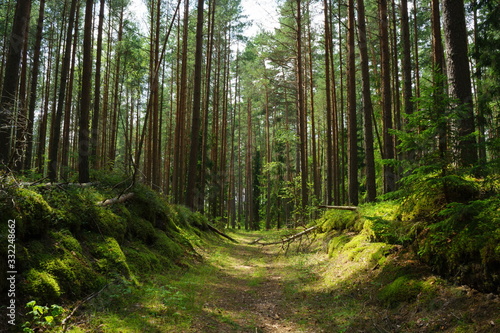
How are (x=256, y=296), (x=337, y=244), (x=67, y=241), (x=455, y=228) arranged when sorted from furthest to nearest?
(x=337, y=244)
(x=256, y=296)
(x=67, y=241)
(x=455, y=228)

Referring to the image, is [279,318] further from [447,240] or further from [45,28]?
[45,28]

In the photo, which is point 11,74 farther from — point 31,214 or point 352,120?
point 352,120

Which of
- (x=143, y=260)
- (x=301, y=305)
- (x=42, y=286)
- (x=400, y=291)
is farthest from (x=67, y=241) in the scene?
(x=400, y=291)

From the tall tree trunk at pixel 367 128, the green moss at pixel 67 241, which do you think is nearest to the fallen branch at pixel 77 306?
the green moss at pixel 67 241

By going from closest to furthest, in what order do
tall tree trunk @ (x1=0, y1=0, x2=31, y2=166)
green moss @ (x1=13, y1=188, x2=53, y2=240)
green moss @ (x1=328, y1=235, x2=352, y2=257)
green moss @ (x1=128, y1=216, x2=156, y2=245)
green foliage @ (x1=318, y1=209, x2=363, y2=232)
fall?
green moss @ (x1=13, y1=188, x2=53, y2=240) → tall tree trunk @ (x1=0, y1=0, x2=31, y2=166) → green moss @ (x1=128, y1=216, x2=156, y2=245) → green moss @ (x1=328, y1=235, x2=352, y2=257) → green foliage @ (x1=318, y1=209, x2=363, y2=232)

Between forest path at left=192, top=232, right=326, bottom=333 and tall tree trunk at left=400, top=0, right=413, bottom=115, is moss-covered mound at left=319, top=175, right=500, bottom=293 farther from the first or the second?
tall tree trunk at left=400, top=0, right=413, bottom=115

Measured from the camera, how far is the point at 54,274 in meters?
4.00

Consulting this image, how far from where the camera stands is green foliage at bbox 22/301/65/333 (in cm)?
312

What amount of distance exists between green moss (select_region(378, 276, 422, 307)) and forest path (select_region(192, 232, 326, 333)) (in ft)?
4.06

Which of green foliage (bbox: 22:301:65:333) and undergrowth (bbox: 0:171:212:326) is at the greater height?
undergrowth (bbox: 0:171:212:326)

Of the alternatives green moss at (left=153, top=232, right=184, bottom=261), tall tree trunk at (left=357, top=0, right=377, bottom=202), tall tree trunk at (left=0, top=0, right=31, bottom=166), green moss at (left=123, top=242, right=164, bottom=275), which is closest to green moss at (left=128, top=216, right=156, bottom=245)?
green moss at (left=153, top=232, right=184, bottom=261)

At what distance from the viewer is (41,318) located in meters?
3.40

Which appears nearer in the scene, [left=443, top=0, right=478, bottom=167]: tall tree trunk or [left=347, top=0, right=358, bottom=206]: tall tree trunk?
[left=443, top=0, right=478, bottom=167]: tall tree trunk

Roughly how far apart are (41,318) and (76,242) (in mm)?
1659
